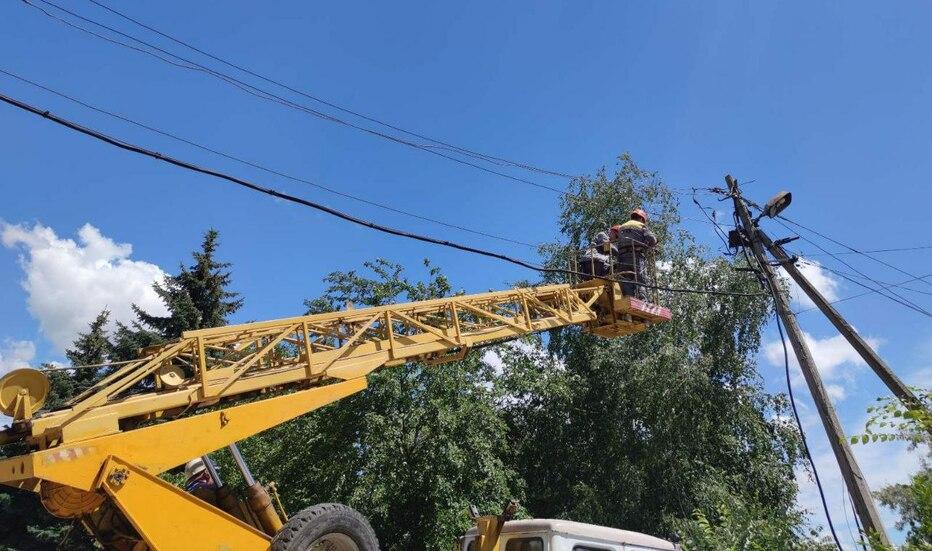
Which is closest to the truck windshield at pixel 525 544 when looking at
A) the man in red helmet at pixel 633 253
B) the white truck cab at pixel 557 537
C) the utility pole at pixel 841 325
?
the white truck cab at pixel 557 537

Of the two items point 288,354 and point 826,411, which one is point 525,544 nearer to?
point 288,354

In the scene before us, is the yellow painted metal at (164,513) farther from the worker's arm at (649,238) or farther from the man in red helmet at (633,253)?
the worker's arm at (649,238)

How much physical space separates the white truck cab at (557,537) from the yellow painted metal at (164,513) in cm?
237

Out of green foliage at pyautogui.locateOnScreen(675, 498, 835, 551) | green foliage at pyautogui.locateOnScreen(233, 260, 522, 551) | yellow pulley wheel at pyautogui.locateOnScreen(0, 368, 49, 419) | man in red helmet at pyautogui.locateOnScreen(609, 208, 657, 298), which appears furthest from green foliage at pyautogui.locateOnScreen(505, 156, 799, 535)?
yellow pulley wheel at pyautogui.locateOnScreen(0, 368, 49, 419)

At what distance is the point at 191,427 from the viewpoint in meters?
5.35

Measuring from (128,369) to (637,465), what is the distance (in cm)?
1767

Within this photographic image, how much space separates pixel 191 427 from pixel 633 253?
7790 mm

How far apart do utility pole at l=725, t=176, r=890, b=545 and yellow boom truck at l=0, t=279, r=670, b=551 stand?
26.0ft

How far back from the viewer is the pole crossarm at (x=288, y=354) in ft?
17.1

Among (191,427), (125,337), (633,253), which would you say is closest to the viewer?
(191,427)

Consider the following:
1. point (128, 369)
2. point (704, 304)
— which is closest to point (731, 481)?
point (704, 304)

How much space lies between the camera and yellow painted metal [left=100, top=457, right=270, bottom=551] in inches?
190

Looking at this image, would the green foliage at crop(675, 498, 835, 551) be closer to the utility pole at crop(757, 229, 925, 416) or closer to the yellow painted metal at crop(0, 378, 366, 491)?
the utility pole at crop(757, 229, 925, 416)

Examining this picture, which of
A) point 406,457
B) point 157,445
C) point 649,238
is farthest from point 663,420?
point 157,445
